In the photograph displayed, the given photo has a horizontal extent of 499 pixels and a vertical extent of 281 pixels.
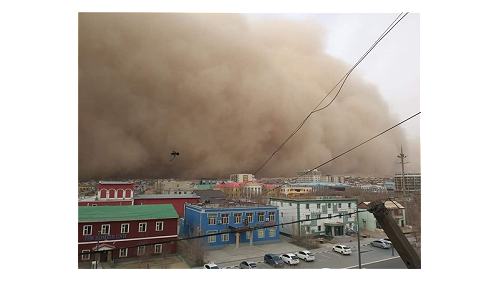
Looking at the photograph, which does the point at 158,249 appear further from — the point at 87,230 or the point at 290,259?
the point at 290,259

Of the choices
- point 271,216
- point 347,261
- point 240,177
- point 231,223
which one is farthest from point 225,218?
point 240,177

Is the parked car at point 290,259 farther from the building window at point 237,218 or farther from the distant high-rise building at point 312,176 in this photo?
the distant high-rise building at point 312,176

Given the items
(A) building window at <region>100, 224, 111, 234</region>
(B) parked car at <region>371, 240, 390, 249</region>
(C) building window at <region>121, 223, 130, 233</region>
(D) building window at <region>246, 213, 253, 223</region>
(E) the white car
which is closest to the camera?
(A) building window at <region>100, 224, 111, 234</region>

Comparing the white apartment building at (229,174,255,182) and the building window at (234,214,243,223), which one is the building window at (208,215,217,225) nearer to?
the building window at (234,214,243,223)

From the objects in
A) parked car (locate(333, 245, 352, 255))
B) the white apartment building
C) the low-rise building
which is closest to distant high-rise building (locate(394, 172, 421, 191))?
the low-rise building

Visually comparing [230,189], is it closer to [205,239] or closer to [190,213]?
[190,213]

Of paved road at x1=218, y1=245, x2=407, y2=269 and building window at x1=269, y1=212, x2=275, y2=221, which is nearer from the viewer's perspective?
paved road at x1=218, y1=245, x2=407, y2=269
